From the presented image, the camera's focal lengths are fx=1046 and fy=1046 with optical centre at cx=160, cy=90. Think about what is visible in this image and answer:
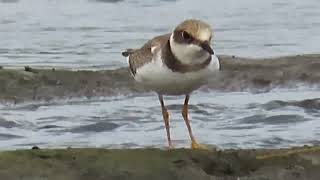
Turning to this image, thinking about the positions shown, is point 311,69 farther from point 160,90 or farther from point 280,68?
point 160,90

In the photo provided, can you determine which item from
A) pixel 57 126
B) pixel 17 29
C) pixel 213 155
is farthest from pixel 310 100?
pixel 17 29

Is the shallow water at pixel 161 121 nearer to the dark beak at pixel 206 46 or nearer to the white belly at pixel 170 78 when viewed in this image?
the white belly at pixel 170 78

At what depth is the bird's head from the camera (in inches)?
220

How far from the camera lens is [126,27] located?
1398 centimetres

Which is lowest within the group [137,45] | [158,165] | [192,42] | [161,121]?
[137,45]

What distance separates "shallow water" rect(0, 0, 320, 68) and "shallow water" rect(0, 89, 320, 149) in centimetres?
195

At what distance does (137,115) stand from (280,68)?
2.09 meters

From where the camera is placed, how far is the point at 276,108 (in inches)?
358

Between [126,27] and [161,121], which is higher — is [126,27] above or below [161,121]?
below

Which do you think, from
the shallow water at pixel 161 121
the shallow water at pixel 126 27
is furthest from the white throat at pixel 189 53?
the shallow water at pixel 126 27

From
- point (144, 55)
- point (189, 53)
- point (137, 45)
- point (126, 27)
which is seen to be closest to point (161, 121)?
point (144, 55)

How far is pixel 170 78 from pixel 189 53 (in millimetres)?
294

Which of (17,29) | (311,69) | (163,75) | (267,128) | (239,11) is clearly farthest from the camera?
(239,11)

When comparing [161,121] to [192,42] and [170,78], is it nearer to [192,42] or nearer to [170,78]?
[170,78]
